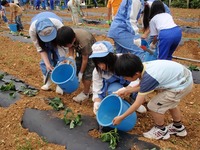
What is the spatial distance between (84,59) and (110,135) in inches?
47.3

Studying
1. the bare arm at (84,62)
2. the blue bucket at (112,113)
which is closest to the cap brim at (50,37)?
the bare arm at (84,62)

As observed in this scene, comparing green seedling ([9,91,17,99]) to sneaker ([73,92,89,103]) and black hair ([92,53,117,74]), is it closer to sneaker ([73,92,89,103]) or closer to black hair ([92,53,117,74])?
sneaker ([73,92,89,103])

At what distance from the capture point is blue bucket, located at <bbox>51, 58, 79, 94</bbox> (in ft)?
10.6

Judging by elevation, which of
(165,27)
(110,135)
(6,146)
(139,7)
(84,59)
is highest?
(139,7)

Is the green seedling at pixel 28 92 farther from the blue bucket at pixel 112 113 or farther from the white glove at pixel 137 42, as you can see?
the white glove at pixel 137 42

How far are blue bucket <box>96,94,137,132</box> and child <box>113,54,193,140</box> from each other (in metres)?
0.15

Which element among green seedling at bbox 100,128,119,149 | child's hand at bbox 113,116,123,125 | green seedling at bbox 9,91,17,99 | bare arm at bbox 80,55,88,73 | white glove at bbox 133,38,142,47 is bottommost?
green seedling at bbox 100,128,119,149

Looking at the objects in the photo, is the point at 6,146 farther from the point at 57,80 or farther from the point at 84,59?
the point at 84,59

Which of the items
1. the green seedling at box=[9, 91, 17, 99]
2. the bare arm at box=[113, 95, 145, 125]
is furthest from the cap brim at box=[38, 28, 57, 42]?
the bare arm at box=[113, 95, 145, 125]

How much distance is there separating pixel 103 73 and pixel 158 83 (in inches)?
29.8

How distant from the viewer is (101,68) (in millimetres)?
2820

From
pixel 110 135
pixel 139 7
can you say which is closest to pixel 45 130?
pixel 110 135

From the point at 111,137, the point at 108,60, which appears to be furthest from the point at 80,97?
the point at 111,137

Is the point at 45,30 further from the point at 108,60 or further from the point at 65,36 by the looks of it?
the point at 108,60
